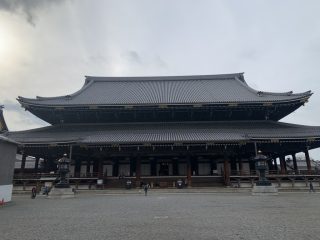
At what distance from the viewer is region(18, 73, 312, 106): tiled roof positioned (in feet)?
111

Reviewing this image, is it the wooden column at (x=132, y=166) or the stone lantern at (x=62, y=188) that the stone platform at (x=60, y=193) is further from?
the wooden column at (x=132, y=166)

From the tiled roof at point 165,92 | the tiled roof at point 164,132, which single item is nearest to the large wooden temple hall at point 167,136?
the tiled roof at point 164,132

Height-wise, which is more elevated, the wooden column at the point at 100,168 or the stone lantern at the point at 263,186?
the wooden column at the point at 100,168

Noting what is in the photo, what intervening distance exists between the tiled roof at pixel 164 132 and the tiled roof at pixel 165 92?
126 inches

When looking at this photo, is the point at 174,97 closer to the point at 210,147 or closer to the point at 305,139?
the point at 210,147

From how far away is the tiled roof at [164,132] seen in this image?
28.6 meters

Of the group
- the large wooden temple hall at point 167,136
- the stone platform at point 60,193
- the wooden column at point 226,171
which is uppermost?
the large wooden temple hall at point 167,136

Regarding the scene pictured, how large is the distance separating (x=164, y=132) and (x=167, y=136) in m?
1.59

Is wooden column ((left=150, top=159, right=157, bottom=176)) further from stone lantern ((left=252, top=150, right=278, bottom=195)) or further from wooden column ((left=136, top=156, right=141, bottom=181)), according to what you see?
stone lantern ((left=252, top=150, right=278, bottom=195))

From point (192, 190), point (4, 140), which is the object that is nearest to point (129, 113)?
point (192, 190)

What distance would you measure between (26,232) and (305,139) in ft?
93.5

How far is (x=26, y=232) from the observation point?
855cm

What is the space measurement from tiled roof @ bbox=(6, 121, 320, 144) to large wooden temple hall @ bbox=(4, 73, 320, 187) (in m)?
0.10

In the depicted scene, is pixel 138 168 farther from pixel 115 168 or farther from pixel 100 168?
pixel 100 168
